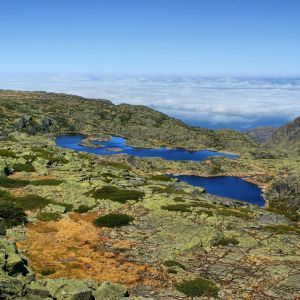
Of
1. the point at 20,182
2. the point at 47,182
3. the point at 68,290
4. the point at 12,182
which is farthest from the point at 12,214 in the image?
the point at 68,290

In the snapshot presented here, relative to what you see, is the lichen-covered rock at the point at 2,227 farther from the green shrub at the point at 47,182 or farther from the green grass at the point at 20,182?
the green shrub at the point at 47,182

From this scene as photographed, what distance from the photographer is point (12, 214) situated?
3825cm

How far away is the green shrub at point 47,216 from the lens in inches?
1586

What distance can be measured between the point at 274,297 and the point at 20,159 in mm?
52399

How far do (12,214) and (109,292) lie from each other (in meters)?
18.1

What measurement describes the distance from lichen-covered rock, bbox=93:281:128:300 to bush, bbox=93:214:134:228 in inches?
600

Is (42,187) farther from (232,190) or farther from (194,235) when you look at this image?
(232,190)

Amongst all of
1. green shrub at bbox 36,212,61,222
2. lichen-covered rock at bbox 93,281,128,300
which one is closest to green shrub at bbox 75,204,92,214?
green shrub at bbox 36,212,61,222

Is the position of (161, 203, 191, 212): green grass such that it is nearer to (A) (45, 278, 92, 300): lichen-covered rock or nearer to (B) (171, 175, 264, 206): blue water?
(A) (45, 278, 92, 300): lichen-covered rock

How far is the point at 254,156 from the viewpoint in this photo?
198000 mm

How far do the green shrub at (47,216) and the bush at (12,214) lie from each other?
5.50 ft

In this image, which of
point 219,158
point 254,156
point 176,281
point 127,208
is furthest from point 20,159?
point 254,156

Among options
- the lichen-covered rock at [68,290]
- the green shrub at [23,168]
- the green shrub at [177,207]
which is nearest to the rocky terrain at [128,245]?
the lichen-covered rock at [68,290]

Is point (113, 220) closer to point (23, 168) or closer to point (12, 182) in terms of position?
point (12, 182)
